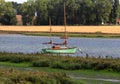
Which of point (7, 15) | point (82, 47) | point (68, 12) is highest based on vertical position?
point (82, 47)

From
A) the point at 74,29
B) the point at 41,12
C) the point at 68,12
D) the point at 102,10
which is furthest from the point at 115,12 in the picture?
the point at 41,12

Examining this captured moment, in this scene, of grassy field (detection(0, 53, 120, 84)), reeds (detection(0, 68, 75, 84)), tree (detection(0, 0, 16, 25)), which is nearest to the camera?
reeds (detection(0, 68, 75, 84))

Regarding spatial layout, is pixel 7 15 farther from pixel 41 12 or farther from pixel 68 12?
pixel 68 12

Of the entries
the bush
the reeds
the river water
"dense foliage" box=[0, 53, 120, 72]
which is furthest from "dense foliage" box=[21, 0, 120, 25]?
the reeds

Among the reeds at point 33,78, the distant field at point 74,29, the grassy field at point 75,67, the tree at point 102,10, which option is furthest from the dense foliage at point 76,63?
the tree at point 102,10

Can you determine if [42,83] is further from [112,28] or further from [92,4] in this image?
[92,4]

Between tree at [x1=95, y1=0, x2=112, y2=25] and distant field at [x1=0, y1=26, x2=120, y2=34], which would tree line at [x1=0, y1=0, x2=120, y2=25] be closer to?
tree at [x1=95, y1=0, x2=112, y2=25]

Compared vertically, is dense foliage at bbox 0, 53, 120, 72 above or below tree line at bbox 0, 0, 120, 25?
above

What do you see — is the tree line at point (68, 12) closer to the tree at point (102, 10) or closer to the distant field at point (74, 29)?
the tree at point (102, 10)

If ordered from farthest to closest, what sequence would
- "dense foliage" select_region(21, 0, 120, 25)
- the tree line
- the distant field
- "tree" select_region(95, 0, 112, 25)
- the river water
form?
the tree line
"dense foliage" select_region(21, 0, 120, 25)
"tree" select_region(95, 0, 112, 25)
the distant field
the river water

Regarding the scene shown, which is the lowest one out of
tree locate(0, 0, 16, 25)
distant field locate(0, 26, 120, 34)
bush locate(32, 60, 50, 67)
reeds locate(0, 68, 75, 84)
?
distant field locate(0, 26, 120, 34)

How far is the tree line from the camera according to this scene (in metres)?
160

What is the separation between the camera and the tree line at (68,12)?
160125 mm

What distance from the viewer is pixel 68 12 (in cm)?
16062
